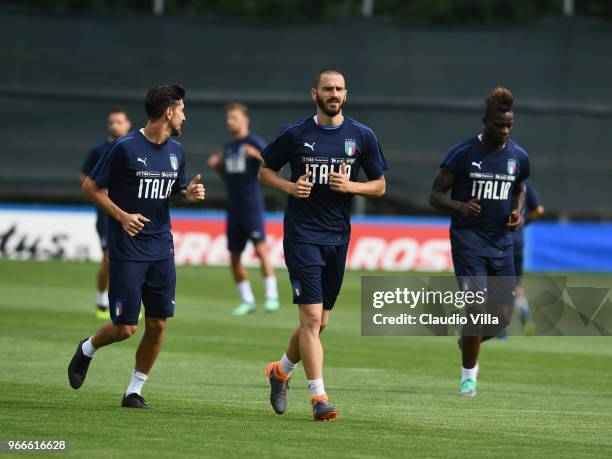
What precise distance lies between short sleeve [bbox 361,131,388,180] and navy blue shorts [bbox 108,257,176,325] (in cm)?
160

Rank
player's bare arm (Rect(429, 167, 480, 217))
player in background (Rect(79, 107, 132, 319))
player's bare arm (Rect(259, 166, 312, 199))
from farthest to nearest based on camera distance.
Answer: player in background (Rect(79, 107, 132, 319)) < player's bare arm (Rect(429, 167, 480, 217)) < player's bare arm (Rect(259, 166, 312, 199))

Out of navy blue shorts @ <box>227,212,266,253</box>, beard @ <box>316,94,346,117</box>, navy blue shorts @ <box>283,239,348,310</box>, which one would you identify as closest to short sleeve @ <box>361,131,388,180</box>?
beard @ <box>316,94,346,117</box>

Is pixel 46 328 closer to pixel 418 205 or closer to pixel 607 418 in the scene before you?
pixel 607 418

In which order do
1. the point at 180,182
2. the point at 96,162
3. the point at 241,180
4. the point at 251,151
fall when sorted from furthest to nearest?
the point at 241,180 < the point at 251,151 < the point at 96,162 < the point at 180,182

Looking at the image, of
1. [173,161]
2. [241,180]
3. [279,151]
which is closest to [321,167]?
[279,151]

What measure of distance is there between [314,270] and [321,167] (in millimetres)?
742

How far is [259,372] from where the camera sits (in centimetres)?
1319

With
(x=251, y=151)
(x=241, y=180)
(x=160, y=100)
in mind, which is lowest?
(x=241, y=180)

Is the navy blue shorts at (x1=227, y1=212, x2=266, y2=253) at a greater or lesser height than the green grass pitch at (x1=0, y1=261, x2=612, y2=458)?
greater

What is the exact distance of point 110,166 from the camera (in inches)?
406

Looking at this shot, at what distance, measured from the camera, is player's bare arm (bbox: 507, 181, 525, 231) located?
12102mm

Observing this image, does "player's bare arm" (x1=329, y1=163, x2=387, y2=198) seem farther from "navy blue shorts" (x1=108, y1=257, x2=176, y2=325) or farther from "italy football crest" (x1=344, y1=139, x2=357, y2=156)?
"navy blue shorts" (x1=108, y1=257, x2=176, y2=325)

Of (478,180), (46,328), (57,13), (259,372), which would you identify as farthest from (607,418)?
(57,13)

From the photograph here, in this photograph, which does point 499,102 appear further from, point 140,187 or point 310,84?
point 310,84
